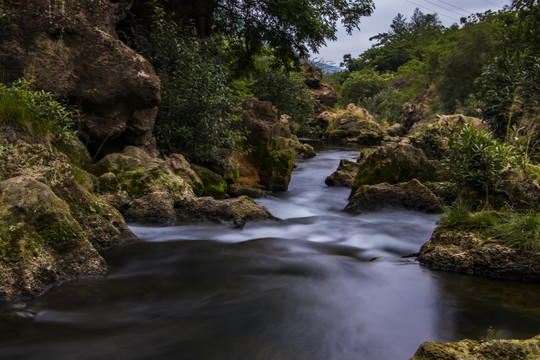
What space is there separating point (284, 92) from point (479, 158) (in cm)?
2021

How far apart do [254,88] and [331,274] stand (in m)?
20.7

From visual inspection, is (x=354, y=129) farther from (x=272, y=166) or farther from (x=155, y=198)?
(x=155, y=198)

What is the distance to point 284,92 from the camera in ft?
84.8

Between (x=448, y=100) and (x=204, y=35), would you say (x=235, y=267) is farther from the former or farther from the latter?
(x=448, y=100)

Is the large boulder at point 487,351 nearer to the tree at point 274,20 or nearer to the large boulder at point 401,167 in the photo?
the large boulder at point 401,167

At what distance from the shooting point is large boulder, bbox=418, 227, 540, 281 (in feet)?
16.0

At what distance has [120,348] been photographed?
310 cm

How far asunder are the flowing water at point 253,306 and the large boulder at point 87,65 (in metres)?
3.05

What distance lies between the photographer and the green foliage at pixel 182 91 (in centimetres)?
985

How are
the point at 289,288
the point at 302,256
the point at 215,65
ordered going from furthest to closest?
the point at 215,65, the point at 302,256, the point at 289,288

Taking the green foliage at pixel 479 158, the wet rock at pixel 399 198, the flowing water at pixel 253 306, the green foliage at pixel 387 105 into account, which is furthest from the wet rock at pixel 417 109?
the flowing water at pixel 253 306

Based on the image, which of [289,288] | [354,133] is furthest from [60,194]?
[354,133]

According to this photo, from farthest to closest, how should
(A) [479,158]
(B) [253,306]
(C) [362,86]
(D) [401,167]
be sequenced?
1. (C) [362,86]
2. (D) [401,167]
3. (A) [479,158]
4. (B) [253,306]

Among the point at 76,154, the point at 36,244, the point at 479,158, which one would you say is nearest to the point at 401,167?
the point at 479,158
